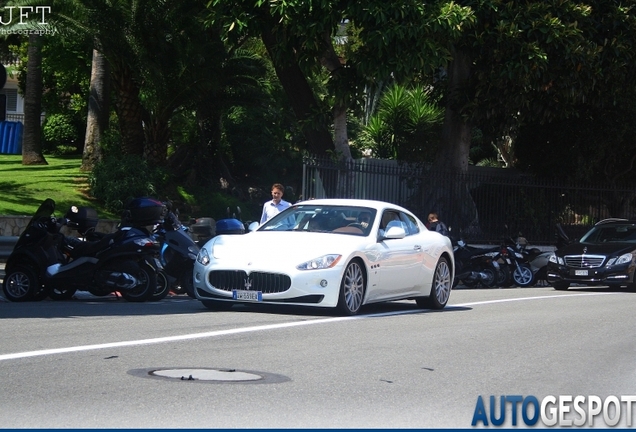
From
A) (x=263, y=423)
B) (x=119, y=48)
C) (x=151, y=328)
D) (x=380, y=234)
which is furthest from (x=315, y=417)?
(x=119, y=48)

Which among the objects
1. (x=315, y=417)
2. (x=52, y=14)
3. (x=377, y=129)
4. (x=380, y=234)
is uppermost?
(x=52, y=14)

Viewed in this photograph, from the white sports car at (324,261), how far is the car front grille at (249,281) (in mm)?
12

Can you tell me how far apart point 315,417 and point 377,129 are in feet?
98.7

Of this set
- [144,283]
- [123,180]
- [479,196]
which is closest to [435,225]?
[479,196]

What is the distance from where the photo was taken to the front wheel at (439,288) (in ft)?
48.8

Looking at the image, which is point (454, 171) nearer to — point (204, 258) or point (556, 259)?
point (556, 259)

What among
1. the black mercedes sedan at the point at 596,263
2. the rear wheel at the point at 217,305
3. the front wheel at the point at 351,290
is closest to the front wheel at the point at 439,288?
the front wheel at the point at 351,290

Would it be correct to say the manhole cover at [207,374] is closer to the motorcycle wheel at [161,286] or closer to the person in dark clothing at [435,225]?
the motorcycle wheel at [161,286]

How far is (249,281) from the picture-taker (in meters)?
12.7

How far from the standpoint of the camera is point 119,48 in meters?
27.5

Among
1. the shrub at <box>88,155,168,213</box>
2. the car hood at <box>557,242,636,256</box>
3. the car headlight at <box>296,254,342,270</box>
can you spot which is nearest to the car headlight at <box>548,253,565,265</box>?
the car hood at <box>557,242,636,256</box>

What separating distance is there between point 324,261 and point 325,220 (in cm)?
151

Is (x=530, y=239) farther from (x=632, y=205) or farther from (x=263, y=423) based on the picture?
(x=263, y=423)

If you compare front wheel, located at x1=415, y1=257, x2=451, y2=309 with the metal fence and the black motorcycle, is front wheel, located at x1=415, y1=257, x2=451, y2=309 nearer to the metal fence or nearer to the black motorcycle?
the black motorcycle
